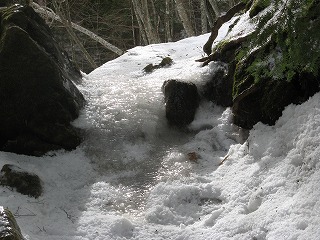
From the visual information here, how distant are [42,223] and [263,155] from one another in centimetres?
270

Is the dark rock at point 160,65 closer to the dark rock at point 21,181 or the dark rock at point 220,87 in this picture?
the dark rock at point 220,87

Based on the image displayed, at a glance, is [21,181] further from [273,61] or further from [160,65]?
[160,65]

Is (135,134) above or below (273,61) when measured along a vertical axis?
below

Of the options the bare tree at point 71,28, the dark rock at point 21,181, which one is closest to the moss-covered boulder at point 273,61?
the dark rock at point 21,181

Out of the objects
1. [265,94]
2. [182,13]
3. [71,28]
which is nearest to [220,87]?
[265,94]

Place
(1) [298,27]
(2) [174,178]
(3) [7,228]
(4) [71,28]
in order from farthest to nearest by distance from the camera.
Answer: (4) [71,28]
(2) [174,178]
(1) [298,27]
(3) [7,228]

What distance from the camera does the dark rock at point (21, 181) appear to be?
489cm

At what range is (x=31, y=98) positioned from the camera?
6078 mm

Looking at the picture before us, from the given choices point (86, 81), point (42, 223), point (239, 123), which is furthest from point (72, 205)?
point (86, 81)

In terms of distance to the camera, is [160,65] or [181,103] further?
[160,65]

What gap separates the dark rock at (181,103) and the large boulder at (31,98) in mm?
1553

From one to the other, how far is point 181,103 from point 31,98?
239cm

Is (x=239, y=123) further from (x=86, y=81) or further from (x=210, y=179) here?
(x=86, y=81)

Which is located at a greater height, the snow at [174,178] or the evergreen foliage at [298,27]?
the evergreen foliage at [298,27]
